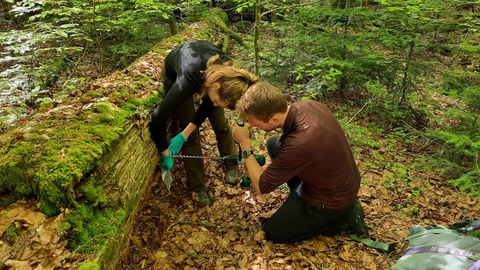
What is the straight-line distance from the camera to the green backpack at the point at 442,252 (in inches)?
85.0

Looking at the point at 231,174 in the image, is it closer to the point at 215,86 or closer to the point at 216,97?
Result: the point at 216,97

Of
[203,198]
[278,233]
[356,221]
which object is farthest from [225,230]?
[356,221]

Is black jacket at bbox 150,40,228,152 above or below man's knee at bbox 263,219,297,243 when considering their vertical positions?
above

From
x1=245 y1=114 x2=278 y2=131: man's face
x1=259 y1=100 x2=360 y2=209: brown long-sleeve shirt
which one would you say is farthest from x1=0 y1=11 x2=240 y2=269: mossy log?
x1=259 y1=100 x2=360 y2=209: brown long-sleeve shirt

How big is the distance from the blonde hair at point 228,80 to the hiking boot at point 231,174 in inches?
61.8

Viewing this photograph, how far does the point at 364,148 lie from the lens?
5.72 m

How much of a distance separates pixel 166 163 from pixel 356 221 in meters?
2.23

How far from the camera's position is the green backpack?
2.16 metres

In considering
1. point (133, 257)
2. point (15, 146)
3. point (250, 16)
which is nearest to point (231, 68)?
point (15, 146)

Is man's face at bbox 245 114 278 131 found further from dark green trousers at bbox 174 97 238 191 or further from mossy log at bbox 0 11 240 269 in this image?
mossy log at bbox 0 11 240 269

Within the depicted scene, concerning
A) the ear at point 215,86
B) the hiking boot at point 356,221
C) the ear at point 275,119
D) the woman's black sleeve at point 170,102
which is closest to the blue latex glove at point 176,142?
the woman's black sleeve at point 170,102

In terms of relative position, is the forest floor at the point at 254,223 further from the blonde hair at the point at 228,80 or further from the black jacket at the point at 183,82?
the blonde hair at the point at 228,80

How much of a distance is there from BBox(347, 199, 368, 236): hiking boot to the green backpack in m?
0.70

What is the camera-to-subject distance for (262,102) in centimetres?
A: 266
